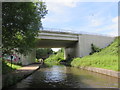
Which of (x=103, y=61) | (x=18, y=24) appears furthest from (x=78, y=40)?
(x=18, y=24)

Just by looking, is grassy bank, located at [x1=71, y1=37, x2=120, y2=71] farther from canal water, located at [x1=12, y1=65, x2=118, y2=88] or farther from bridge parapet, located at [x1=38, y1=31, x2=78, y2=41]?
bridge parapet, located at [x1=38, y1=31, x2=78, y2=41]

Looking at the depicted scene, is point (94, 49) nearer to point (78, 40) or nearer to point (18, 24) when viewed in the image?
point (78, 40)

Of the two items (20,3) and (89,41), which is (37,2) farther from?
(89,41)

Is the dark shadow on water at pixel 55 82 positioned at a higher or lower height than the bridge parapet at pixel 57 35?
lower

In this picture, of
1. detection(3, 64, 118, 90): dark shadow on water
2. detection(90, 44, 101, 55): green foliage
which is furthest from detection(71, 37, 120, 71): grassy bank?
detection(90, 44, 101, 55): green foliage

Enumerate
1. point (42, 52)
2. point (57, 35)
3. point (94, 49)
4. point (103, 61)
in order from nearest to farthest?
point (103, 61) → point (57, 35) → point (94, 49) → point (42, 52)

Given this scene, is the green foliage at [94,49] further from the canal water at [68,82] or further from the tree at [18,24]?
the tree at [18,24]

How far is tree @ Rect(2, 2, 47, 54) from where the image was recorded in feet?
23.2

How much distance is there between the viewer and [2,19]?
706 centimetres

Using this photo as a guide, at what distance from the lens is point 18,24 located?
7.66m

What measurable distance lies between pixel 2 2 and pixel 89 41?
80.4 ft

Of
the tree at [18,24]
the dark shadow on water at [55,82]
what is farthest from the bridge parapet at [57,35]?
the tree at [18,24]

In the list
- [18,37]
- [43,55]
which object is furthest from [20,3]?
[43,55]

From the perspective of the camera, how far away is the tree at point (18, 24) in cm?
707
